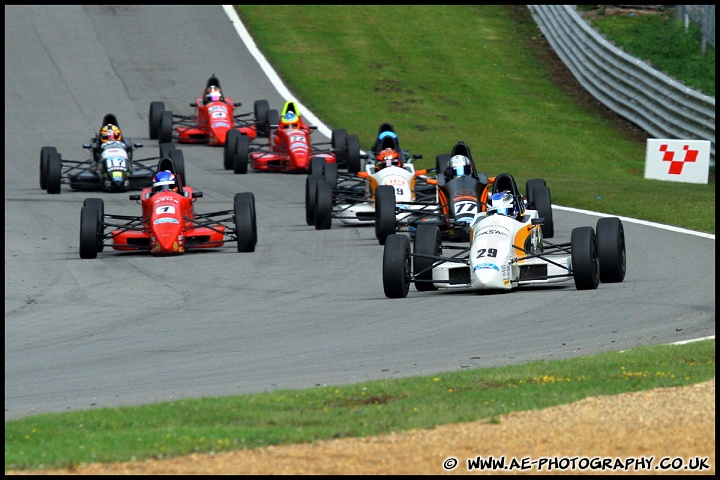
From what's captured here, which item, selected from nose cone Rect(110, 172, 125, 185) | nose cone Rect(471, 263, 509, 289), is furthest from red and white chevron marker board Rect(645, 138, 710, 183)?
nose cone Rect(471, 263, 509, 289)

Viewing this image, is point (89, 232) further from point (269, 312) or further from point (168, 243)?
point (269, 312)

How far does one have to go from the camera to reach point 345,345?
41.5 feet

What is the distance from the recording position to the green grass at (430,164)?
8.96 metres

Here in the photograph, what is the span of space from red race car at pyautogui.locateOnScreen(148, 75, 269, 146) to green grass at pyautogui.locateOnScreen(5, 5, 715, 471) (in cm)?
288

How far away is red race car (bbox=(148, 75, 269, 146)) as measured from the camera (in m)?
33.7

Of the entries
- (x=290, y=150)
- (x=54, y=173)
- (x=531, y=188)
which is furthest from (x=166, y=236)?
(x=290, y=150)

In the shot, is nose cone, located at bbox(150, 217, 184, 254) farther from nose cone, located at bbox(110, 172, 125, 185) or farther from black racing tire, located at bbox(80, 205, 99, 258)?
nose cone, located at bbox(110, 172, 125, 185)

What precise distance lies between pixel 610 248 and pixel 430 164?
54.1ft

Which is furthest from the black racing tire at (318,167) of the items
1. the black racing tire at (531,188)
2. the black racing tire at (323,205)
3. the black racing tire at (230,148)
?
the black racing tire at (230,148)

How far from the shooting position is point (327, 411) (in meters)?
9.48

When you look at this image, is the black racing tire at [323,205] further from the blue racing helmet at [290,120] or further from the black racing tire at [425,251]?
the blue racing helmet at [290,120]

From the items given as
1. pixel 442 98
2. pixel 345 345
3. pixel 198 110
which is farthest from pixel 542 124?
pixel 345 345

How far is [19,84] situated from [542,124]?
15.5 m

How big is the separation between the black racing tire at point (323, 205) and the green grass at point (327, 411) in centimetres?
1165
